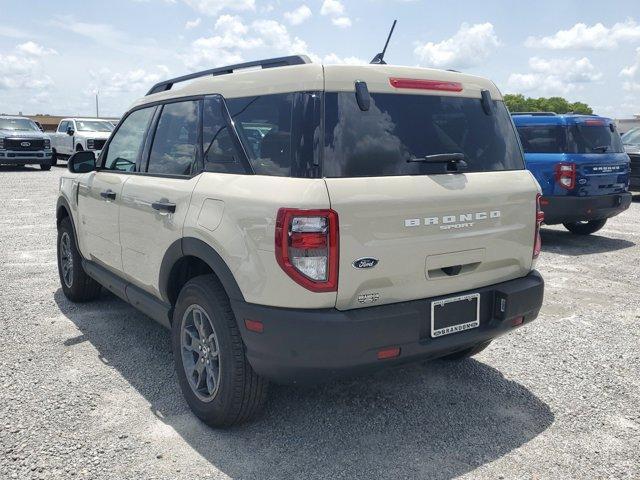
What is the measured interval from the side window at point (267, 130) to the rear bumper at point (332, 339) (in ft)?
2.27

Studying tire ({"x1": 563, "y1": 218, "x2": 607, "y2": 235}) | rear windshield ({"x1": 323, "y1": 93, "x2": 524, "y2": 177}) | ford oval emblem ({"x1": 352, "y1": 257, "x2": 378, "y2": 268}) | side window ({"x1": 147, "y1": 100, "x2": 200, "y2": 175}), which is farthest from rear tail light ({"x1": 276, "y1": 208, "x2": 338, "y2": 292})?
tire ({"x1": 563, "y1": 218, "x2": 607, "y2": 235})

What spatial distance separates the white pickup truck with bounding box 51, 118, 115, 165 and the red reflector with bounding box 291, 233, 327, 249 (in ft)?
65.6

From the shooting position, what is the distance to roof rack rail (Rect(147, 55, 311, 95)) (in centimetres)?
309

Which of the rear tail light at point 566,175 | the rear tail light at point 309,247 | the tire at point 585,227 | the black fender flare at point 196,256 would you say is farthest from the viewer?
the tire at point 585,227

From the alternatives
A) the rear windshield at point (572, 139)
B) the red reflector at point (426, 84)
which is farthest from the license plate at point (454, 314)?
the rear windshield at point (572, 139)

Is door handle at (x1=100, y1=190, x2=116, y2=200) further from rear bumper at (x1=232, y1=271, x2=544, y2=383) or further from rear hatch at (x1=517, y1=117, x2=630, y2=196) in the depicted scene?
rear hatch at (x1=517, y1=117, x2=630, y2=196)

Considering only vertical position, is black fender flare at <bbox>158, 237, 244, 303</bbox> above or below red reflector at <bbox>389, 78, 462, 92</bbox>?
below

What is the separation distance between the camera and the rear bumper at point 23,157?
812 inches

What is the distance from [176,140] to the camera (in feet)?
12.1

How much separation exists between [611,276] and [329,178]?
17.6ft

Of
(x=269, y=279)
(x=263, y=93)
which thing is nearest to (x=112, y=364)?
(x=269, y=279)

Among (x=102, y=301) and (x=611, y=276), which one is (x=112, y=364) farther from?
(x=611, y=276)

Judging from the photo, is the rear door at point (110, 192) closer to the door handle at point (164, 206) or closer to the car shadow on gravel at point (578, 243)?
the door handle at point (164, 206)

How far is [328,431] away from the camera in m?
3.22
